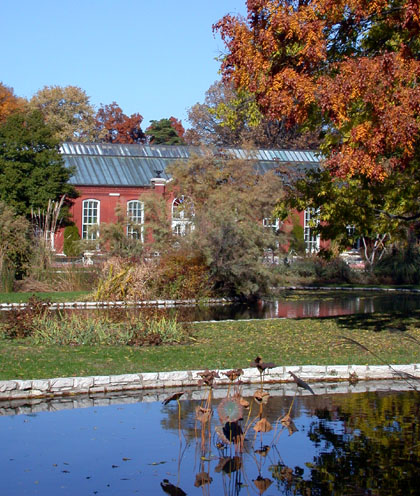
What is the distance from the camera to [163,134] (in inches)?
2783

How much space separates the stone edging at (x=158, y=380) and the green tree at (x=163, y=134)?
194 ft

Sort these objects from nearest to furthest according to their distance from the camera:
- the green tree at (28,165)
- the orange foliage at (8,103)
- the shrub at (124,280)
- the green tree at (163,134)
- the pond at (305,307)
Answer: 1. the pond at (305,307)
2. the shrub at (124,280)
3. the green tree at (28,165)
4. the orange foliage at (8,103)
5. the green tree at (163,134)

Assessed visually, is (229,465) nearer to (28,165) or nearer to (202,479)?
(202,479)

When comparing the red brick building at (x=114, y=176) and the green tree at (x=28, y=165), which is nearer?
the green tree at (x=28, y=165)

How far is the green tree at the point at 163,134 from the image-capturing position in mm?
70250

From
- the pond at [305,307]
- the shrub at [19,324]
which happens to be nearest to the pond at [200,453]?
the shrub at [19,324]

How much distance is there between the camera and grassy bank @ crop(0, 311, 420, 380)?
10836 mm

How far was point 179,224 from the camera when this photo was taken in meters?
26.2

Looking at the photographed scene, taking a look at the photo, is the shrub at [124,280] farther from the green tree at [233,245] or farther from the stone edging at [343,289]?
the stone edging at [343,289]

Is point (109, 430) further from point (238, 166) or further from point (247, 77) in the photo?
point (238, 166)

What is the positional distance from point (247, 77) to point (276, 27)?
103cm

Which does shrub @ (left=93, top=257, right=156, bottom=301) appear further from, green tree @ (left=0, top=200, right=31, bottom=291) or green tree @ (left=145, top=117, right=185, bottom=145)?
green tree @ (left=145, top=117, right=185, bottom=145)

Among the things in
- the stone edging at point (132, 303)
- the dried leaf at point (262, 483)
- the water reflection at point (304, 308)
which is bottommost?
the dried leaf at point (262, 483)

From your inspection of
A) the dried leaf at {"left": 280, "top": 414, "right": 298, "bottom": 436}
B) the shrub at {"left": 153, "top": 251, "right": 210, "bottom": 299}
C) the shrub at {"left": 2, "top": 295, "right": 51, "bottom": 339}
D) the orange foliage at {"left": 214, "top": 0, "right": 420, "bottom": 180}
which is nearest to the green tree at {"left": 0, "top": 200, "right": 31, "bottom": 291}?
the shrub at {"left": 153, "top": 251, "right": 210, "bottom": 299}
